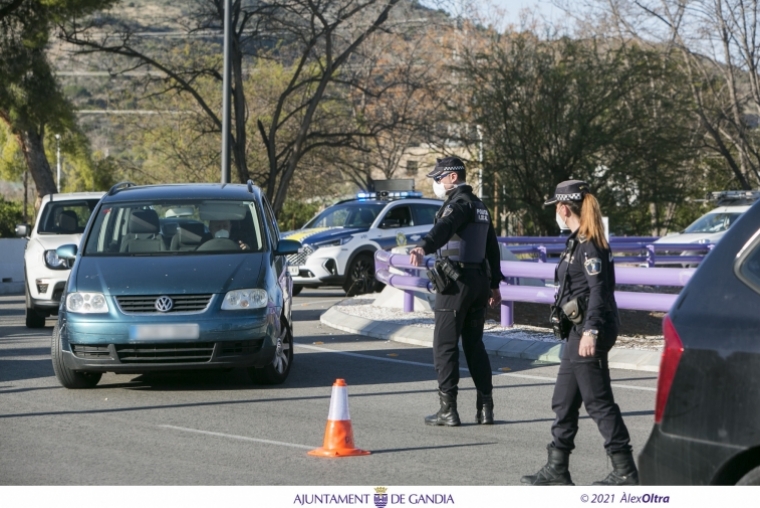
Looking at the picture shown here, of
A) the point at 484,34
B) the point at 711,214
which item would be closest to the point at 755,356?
the point at 711,214

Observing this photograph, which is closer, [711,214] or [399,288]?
[399,288]

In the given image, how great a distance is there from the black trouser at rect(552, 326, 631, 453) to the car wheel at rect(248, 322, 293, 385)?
165 inches

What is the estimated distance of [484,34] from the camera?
4453 cm

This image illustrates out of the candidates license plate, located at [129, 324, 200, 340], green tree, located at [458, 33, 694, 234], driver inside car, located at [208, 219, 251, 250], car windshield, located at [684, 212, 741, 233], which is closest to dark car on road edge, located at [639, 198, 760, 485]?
license plate, located at [129, 324, 200, 340]

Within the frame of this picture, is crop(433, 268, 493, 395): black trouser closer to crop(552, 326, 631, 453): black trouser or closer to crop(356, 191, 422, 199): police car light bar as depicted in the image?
crop(552, 326, 631, 453): black trouser

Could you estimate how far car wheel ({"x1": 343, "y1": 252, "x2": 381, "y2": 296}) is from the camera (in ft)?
67.4

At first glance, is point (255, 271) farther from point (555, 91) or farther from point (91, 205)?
point (555, 91)

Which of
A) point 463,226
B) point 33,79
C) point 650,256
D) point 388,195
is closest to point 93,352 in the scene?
point 463,226

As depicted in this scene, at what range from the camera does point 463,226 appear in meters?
8.05

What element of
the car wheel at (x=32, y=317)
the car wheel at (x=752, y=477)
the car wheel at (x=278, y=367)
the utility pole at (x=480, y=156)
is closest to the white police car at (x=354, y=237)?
the car wheel at (x=32, y=317)

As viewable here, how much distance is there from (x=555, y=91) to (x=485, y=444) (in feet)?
70.2

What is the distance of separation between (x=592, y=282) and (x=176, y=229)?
5.59m
